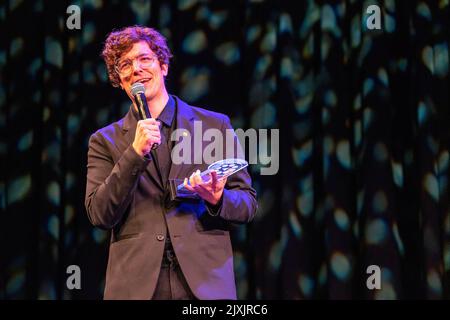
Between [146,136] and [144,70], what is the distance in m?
0.40

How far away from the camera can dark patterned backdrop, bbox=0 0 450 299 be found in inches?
116

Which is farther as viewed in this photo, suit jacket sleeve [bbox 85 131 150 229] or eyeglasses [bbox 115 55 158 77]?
eyeglasses [bbox 115 55 158 77]

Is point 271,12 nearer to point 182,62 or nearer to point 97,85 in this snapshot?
point 182,62

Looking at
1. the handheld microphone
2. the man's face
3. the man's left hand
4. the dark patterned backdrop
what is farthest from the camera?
the dark patterned backdrop

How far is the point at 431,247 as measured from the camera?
9.87ft

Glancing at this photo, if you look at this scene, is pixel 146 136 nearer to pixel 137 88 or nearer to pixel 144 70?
pixel 137 88

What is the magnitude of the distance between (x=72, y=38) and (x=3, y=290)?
114cm

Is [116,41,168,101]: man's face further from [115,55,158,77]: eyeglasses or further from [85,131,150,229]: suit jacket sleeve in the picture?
[85,131,150,229]: suit jacket sleeve

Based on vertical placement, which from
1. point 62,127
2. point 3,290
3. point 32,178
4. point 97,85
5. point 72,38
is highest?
point 72,38

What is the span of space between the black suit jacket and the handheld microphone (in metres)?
0.10

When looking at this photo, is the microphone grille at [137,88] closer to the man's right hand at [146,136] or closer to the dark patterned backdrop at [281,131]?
the man's right hand at [146,136]

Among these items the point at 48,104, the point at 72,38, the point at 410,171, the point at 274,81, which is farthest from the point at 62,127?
the point at 410,171

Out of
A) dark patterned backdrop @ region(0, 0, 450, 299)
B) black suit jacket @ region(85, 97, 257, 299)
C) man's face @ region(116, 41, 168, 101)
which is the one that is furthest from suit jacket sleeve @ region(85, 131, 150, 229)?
dark patterned backdrop @ region(0, 0, 450, 299)

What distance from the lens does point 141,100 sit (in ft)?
6.09
